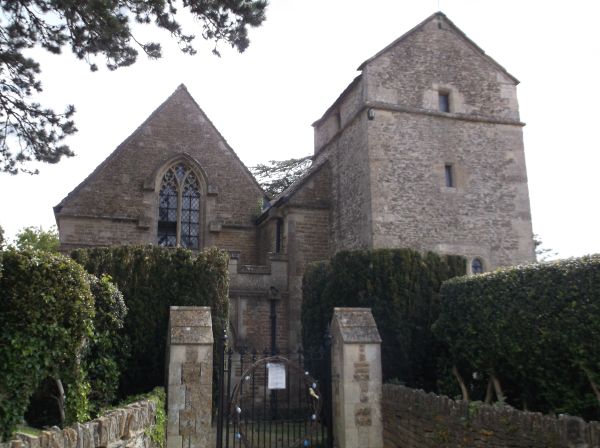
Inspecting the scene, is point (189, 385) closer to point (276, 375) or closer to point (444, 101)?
point (276, 375)

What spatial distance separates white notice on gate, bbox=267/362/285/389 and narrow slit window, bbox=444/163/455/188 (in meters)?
9.92

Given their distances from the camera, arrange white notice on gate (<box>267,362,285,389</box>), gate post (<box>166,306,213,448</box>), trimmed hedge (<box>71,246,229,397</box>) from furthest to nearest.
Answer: trimmed hedge (<box>71,246,229,397</box>)
white notice on gate (<box>267,362,285,389</box>)
gate post (<box>166,306,213,448</box>)

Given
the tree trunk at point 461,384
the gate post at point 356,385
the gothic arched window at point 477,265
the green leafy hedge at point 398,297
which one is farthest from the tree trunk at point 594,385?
the gothic arched window at point 477,265

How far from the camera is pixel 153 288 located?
10852 millimetres

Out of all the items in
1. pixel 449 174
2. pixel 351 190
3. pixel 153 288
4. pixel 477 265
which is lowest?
pixel 153 288

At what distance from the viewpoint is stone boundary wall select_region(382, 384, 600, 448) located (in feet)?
19.2

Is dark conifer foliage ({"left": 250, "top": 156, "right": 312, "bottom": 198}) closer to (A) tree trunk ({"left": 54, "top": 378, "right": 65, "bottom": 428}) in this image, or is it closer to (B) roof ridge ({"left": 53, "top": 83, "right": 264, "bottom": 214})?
(B) roof ridge ({"left": 53, "top": 83, "right": 264, "bottom": 214})

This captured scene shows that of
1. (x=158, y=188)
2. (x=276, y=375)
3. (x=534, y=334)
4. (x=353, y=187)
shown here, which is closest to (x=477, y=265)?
(x=353, y=187)

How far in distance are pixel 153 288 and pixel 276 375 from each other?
288 centimetres

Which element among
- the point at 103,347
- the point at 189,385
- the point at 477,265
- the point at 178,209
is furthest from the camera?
the point at 178,209

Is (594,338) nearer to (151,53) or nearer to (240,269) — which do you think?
(151,53)

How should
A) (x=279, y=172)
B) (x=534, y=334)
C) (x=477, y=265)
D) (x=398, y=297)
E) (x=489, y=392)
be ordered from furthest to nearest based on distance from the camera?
(x=279, y=172) < (x=477, y=265) < (x=398, y=297) < (x=489, y=392) < (x=534, y=334)

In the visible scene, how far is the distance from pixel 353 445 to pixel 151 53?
7.33 m

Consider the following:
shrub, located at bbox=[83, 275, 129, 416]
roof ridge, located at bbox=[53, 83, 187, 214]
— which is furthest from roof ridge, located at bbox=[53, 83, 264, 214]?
shrub, located at bbox=[83, 275, 129, 416]
